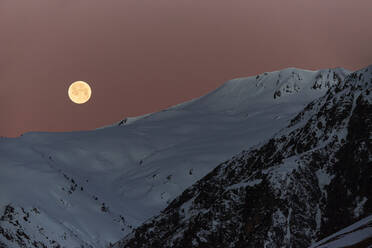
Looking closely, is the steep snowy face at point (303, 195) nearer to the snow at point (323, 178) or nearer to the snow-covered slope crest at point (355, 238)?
the snow at point (323, 178)

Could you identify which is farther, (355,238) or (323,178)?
(323,178)

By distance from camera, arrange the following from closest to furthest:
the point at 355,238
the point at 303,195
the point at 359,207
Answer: the point at 355,238
the point at 359,207
the point at 303,195

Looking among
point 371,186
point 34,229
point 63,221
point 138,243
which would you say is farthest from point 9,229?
point 371,186

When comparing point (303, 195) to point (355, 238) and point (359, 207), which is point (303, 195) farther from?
point (355, 238)

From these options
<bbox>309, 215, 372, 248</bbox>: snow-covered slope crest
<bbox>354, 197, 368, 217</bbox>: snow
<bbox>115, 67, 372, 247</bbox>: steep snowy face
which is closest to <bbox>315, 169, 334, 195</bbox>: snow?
<bbox>115, 67, 372, 247</bbox>: steep snowy face

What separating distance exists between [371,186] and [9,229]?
85.9 metres

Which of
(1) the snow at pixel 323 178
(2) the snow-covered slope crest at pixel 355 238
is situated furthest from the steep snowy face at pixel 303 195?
(2) the snow-covered slope crest at pixel 355 238

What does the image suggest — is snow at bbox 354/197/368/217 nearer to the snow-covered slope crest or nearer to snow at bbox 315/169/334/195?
snow at bbox 315/169/334/195

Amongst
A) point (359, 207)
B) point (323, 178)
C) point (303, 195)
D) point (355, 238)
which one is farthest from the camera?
point (323, 178)

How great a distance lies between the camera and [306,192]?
55.8m

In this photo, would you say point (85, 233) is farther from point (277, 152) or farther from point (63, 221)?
point (277, 152)

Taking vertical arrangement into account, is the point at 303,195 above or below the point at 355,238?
below

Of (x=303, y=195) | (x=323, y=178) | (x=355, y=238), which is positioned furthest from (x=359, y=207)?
(x=355, y=238)

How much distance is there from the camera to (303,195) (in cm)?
5538
